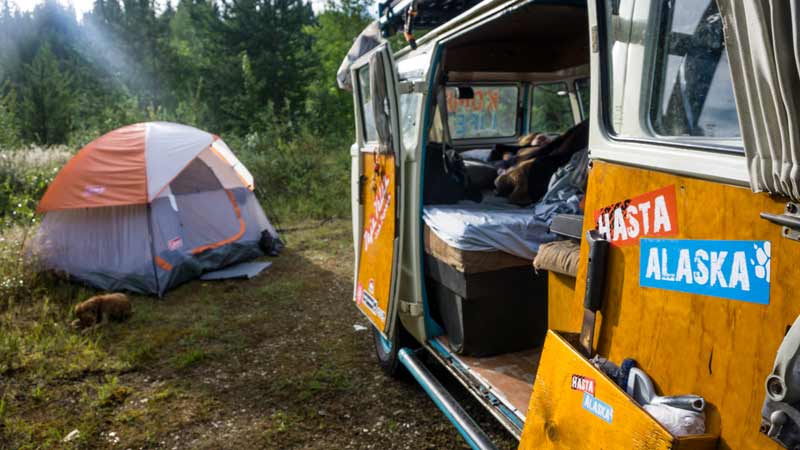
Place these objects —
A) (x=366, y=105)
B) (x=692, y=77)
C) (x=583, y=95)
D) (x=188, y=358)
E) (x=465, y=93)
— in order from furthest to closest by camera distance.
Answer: (x=465, y=93)
(x=583, y=95)
(x=188, y=358)
(x=366, y=105)
(x=692, y=77)

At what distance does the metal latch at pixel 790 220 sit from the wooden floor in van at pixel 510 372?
57.6 inches

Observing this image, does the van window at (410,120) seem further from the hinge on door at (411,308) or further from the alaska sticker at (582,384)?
the alaska sticker at (582,384)

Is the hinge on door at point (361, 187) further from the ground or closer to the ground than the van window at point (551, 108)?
closer to the ground

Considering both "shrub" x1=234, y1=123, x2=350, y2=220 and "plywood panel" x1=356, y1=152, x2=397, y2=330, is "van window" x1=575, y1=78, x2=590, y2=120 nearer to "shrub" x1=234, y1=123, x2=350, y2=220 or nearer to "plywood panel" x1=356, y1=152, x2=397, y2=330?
"plywood panel" x1=356, y1=152, x2=397, y2=330

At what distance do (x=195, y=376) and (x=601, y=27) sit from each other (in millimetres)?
3726

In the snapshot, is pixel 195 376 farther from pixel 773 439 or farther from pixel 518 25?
pixel 773 439

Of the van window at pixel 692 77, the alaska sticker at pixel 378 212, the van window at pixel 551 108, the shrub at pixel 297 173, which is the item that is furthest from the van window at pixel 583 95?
the shrub at pixel 297 173

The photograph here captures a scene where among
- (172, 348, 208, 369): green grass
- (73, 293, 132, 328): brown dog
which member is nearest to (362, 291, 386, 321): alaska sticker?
(172, 348, 208, 369): green grass

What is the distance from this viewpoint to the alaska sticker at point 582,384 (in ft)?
5.07

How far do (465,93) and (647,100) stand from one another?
3368 mm

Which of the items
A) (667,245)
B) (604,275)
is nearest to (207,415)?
(604,275)

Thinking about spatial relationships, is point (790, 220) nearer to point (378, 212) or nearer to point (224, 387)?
point (378, 212)

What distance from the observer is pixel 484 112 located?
16.7ft

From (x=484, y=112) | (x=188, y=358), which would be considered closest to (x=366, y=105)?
(x=484, y=112)
